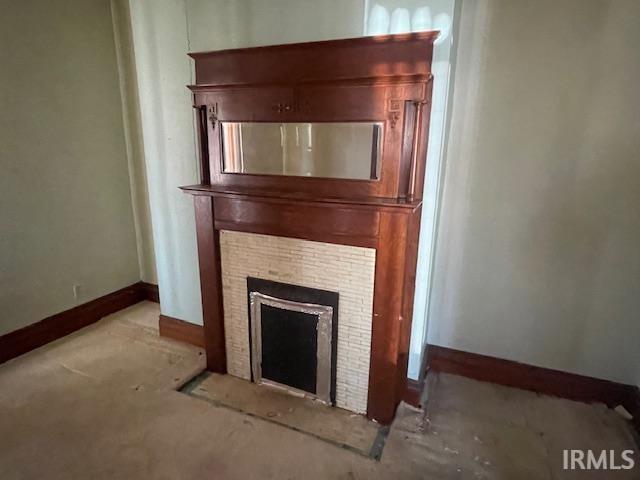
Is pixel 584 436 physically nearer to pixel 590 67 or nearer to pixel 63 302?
pixel 590 67

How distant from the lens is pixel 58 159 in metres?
2.64

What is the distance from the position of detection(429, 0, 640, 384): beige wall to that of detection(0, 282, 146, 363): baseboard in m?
2.66

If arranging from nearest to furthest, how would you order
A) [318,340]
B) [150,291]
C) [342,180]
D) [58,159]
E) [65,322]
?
1. [342,180]
2. [318,340]
3. [58,159]
4. [65,322]
5. [150,291]

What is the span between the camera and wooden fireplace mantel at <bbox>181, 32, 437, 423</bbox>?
168 centimetres

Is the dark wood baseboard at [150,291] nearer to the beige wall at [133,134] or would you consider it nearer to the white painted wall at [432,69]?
the beige wall at [133,134]

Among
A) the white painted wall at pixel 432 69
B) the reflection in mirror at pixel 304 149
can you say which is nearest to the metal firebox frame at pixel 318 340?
the white painted wall at pixel 432 69

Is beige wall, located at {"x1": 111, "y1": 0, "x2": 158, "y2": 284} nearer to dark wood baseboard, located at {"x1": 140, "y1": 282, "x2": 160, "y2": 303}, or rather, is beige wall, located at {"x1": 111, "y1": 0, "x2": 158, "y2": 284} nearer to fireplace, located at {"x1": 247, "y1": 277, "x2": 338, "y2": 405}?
dark wood baseboard, located at {"x1": 140, "y1": 282, "x2": 160, "y2": 303}

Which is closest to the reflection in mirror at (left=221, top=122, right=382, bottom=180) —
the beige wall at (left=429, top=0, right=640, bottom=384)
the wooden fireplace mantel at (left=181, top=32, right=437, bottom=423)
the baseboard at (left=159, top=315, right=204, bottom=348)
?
the wooden fireplace mantel at (left=181, top=32, right=437, bottom=423)

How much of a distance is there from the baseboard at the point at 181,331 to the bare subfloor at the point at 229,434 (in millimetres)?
275

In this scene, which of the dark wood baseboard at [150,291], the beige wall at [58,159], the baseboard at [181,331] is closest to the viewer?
the beige wall at [58,159]

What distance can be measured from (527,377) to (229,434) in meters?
1.79

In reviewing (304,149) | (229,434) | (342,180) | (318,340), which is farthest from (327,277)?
(229,434)

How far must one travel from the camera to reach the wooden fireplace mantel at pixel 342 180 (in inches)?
66.0

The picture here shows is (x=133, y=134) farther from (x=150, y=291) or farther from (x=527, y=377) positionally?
(x=527, y=377)
